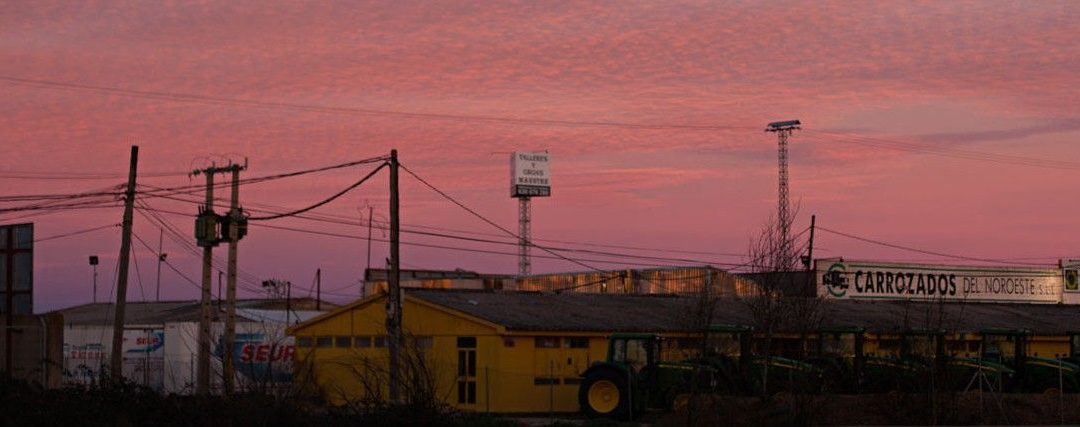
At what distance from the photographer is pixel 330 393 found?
44344mm

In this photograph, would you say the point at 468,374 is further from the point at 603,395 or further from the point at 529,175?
the point at 529,175

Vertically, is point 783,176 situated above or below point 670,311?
above

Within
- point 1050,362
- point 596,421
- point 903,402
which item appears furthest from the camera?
point 1050,362

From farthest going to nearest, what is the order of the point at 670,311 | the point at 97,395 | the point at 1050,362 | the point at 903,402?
the point at 670,311, the point at 1050,362, the point at 903,402, the point at 97,395

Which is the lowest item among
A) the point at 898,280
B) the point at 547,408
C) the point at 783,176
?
the point at 547,408

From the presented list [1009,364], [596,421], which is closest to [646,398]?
[596,421]

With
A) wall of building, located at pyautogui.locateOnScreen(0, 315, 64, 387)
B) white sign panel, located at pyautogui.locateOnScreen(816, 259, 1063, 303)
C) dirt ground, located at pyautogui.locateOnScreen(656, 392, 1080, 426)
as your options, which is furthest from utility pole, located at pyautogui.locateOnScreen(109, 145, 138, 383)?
white sign panel, located at pyautogui.locateOnScreen(816, 259, 1063, 303)

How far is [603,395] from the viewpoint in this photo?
117ft

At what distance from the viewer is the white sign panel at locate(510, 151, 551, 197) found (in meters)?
89.1

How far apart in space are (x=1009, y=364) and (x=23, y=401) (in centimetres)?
2664

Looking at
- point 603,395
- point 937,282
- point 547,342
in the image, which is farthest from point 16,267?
point 937,282

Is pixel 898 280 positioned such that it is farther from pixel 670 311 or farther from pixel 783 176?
pixel 670 311

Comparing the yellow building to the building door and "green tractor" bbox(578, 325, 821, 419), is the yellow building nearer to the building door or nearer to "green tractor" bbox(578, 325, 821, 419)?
the building door

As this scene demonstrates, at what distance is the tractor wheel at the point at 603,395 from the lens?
35062 millimetres
